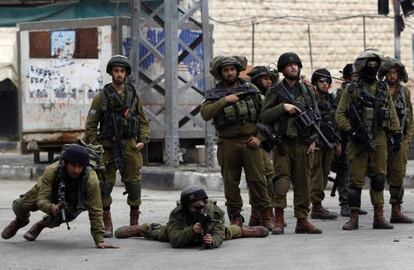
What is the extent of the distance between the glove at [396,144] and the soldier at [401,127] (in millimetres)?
102

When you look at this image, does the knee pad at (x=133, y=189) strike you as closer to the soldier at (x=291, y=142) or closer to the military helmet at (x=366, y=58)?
the soldier at (x=291, y=142)

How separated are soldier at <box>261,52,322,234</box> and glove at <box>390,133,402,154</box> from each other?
104 centimetres

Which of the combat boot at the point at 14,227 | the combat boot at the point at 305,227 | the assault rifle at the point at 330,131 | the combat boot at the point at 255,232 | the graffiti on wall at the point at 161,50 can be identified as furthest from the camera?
the graffiti on wall at the point at 161,50

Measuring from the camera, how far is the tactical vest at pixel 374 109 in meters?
10.9

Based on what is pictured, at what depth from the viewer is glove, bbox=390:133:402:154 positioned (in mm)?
11289

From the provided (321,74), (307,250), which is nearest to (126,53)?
(321,74)

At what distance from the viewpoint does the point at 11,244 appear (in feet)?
33.3

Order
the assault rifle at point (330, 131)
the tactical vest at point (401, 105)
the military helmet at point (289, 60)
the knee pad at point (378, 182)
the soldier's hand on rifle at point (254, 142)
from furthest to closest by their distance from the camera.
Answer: the assault rifle at point (330, 131) < the tactical vest at point (401, 105) < the knee pad at point (378, 182) < the soldier's hand on rifle at point (254, 142) < the military helmet at point (289, 60)

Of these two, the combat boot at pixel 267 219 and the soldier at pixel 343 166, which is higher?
the soldier at pixel 343 166

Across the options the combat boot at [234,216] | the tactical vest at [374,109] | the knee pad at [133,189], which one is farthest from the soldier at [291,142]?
the knee pad at [133,189]

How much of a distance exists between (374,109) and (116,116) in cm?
244

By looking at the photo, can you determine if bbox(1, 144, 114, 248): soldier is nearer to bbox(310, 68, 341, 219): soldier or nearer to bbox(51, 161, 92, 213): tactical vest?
bbox(51, 161, 92, 213): tactical vest

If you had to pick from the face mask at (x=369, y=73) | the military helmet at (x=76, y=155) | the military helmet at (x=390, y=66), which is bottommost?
the military helmet at (x=76, y=155)

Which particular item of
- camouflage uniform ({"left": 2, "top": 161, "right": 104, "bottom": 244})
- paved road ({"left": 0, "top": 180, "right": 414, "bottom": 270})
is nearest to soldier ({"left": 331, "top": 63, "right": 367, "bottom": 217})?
paved road ({"left": 0, "top": 180, "right": 414, "bottom": 270})
